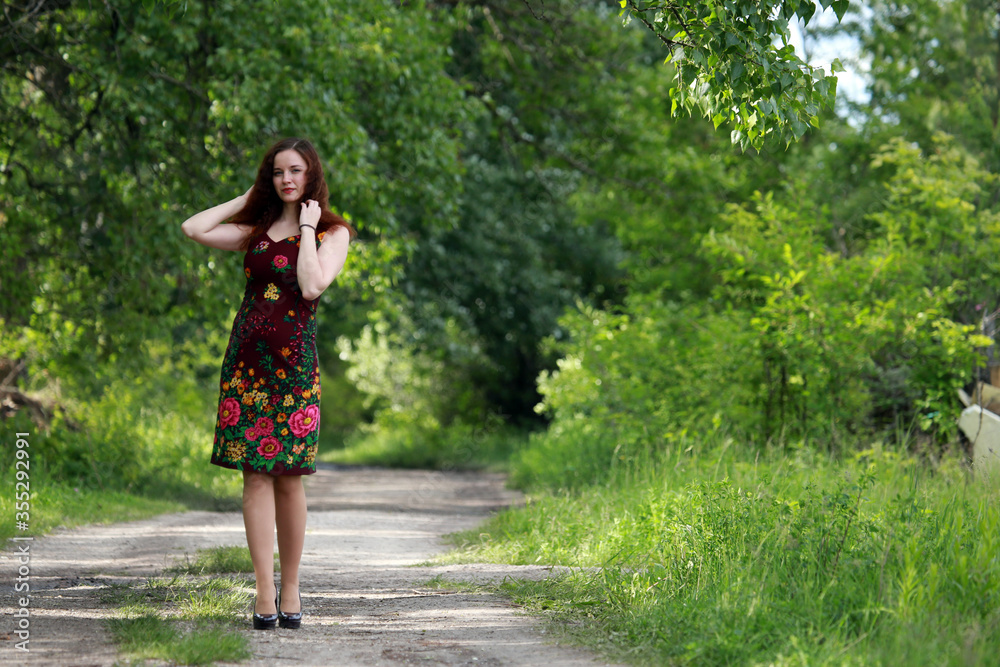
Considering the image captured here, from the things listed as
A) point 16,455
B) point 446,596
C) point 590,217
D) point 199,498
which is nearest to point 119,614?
point 446,596

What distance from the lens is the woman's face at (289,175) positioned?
4.23 metres

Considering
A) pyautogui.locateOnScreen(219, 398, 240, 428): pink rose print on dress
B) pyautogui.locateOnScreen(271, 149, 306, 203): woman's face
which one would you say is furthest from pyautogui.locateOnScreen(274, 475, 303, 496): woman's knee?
pyautogui.locateOnScreen(271, 149, 306, 203): woman's face

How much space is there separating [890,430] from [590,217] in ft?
30.5

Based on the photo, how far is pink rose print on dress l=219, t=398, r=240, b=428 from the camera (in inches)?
159

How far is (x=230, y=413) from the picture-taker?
13.3 feet

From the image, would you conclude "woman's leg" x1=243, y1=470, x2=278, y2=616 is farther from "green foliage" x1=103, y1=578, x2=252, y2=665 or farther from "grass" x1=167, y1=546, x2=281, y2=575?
"grass" x1=167, y1=546, x2=281, y2=575

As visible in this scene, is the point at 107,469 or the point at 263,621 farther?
the point at 107,469

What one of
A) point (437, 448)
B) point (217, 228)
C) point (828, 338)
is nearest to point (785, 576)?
point (217, 228)

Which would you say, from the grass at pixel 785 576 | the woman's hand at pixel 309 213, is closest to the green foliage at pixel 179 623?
the grass at pixel 785 576

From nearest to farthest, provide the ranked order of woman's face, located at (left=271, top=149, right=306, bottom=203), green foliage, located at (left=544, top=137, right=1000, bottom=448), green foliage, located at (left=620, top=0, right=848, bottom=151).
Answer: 1. woman's face, located at (left=271, top=149, right=306, bottom=203)
2. green foliage, located at (left=620, top=0, right=848, bottom=151)
3. green foliage, located at (left=544, top=137, right=1000, bottom=448)

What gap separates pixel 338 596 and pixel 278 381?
1.42m

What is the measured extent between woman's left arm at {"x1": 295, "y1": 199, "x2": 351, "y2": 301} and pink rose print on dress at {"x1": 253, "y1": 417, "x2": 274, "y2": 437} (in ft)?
1.79

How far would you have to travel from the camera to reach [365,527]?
805 cm

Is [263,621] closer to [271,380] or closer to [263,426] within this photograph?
[263,426]
